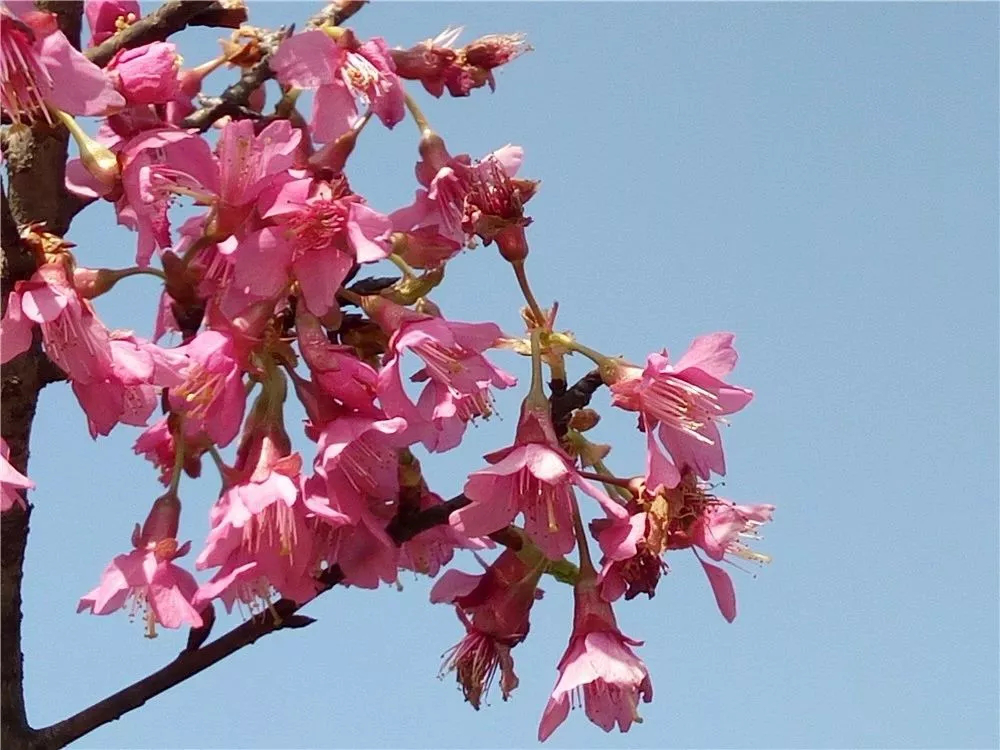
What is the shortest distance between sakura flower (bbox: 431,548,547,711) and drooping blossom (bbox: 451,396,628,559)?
0.12 metres

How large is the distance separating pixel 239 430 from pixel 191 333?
177mm

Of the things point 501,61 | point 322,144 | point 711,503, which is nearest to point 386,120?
point 322,144

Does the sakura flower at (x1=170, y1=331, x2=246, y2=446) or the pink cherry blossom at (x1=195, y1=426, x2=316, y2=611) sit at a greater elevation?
the sakura flower at (x1=170, y1=331, x2=246, y2=446)

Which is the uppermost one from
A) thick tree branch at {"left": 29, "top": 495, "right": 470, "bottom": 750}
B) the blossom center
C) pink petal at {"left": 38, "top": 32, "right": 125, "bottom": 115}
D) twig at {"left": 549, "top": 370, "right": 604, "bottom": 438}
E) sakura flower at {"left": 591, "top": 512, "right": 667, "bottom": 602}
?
pink petal at {"left": 38, "top": 32, "right": 125, "bottom": 115}

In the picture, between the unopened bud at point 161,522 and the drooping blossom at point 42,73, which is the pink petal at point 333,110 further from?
the unopened bud at point 161,522

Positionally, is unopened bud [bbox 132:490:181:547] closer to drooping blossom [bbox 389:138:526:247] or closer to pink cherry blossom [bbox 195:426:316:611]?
pink cherry blossom [bbox 195:426:316:611]

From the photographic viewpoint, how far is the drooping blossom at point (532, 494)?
1.60 meters

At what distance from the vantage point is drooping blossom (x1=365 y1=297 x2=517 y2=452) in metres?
1.54

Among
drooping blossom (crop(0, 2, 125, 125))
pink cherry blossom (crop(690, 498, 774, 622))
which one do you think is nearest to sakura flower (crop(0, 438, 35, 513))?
drooping blossom (crop(0, 2, 125, 125))

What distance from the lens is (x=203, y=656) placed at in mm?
1664

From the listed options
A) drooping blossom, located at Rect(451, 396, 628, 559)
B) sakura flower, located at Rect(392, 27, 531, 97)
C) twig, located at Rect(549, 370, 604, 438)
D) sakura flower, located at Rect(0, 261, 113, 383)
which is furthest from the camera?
sakura flower, located at Rect(392, 27, 531, 97)

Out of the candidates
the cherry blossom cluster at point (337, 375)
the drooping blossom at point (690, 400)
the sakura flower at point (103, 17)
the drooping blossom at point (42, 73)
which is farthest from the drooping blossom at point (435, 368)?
the sakura flower at point (103, 17)

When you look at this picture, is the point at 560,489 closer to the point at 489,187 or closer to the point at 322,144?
the point at 489,187

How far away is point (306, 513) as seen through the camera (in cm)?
153
